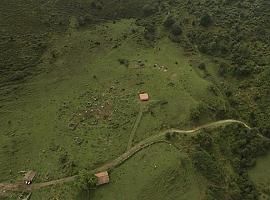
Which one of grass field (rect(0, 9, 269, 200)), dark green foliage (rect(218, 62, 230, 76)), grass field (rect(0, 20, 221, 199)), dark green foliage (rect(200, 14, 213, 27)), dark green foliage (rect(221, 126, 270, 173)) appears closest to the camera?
grass field (rect(0, 9, 269, 200))

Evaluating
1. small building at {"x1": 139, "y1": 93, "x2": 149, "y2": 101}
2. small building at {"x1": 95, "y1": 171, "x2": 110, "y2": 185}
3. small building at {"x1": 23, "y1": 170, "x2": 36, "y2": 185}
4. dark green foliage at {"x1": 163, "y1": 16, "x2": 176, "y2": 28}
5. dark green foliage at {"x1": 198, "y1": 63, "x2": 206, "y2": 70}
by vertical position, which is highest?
dark green foliage at {"x1": 163, "y1": 16, "x2": 176, "y2": 28}

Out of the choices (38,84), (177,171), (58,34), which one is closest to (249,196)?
(177,171)

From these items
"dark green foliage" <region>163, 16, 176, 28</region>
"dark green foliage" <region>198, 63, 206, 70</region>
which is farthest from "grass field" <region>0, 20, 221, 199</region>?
"dark green foliage" <region>163, 16, 176, 28</region>

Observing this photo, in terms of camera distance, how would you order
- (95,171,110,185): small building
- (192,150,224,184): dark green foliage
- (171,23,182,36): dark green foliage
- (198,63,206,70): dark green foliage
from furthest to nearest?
1. (171,23,182,36): dark green foliage
2. (198,63,206,70): dark green foliage
3. (192,150,224,184): dark green foliage
4. (95,171,110,185): small building

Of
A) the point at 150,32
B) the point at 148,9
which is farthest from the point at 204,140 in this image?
the point at 148,9

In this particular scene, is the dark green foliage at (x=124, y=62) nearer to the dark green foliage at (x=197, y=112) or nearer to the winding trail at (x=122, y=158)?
the dark green foliage at (x=197, y=112)

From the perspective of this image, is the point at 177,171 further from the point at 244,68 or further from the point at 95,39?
the point at 95,39

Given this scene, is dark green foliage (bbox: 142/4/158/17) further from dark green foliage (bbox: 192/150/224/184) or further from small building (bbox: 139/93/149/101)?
dark green foliage (bbox: 192/150/224/184)
